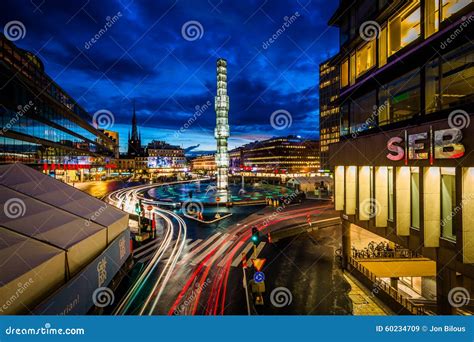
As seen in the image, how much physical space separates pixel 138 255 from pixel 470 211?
17.1 metres

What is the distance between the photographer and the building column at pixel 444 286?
8727 mm

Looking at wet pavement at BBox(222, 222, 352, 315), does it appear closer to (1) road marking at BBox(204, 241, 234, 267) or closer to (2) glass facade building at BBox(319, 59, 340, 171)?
(1) road marking at BBox(204, 241, 234, 267)

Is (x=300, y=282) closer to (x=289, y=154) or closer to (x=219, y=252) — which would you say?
(x=219, y=252)

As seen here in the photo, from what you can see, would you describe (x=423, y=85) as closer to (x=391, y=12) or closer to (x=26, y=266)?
(x=391, y=12)

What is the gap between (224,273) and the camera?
13.3 metres

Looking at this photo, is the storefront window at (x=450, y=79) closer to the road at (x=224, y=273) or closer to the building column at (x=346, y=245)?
the building column at (x=346, y=245)

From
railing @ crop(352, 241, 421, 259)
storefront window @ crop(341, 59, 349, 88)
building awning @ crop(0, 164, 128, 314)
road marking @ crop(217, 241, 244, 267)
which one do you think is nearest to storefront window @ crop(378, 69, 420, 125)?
storefront window @ crop(341, 59, 349, 88)

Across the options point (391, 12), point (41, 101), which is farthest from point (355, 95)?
point (41, 101)

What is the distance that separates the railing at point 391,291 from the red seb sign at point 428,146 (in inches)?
237


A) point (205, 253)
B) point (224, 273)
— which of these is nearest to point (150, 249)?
point (205, 253)

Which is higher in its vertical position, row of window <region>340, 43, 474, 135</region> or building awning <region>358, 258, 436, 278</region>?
row of window <region>340, 43, 474, 135</region>

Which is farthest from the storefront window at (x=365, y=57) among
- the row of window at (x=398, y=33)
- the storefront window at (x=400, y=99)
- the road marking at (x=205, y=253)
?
the road marking at (x=205, y=253)

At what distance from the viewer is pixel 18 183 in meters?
12.0

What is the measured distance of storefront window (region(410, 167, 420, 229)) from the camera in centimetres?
1011
